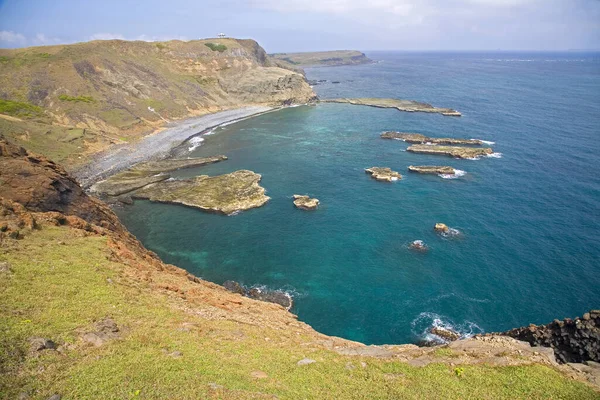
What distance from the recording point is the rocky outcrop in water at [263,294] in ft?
153

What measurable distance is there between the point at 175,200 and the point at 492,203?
6386 centimetres

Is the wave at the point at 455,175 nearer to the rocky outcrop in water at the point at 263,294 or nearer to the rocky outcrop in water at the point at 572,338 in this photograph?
the rocky outcrop in water at the point at 263,294

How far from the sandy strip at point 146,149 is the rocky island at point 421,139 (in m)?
63.6

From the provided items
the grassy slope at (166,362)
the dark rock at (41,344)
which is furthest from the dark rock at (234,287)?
the dark rock at (41,344)

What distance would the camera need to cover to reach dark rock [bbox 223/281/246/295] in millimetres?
47625

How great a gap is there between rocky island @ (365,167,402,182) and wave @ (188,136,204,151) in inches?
2191

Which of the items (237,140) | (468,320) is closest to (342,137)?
(237,140)

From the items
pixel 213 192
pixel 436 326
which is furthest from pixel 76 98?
pixel 436 326

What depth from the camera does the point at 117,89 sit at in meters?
134

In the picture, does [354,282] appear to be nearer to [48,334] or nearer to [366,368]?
[366,368]

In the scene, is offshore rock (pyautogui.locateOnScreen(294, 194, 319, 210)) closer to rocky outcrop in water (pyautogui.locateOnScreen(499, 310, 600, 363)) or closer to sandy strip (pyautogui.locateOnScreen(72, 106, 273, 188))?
rocky outcrop in water (pyautogui.locateOnScreen(499, 310, 600, 363))

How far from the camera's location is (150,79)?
148 meters

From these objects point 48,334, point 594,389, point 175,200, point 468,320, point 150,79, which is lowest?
A: point 468,320

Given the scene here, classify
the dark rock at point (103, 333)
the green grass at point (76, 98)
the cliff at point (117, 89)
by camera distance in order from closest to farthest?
1. the dark rock at point (103, 333)
2. the cliff at point (117, 89)
3. the green grass at point (76, 98)
